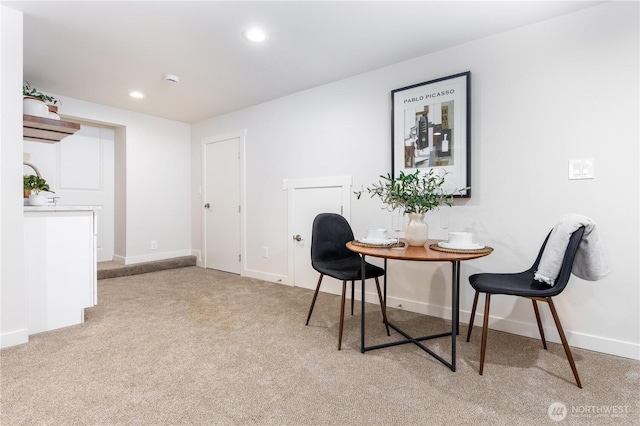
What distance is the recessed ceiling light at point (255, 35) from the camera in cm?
231

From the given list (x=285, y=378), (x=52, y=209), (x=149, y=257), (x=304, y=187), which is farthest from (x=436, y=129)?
(x=149, y=257)

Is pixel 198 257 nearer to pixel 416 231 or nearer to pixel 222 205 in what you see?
pixel 222 205

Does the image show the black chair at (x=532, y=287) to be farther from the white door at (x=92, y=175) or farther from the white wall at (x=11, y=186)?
the white door at (x=92, y=175)

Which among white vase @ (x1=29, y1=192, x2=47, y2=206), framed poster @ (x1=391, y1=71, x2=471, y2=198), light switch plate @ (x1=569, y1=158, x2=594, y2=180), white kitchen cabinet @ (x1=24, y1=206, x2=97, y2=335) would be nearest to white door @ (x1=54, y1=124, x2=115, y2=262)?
white vase @ (x1=29, y1=192, x2=47, y2=206)

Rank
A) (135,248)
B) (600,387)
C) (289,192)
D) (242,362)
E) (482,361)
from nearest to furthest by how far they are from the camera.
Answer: (600,387), (482,361), (242,362), (289,192), (135,248)

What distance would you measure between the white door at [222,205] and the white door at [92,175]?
50.0 inches

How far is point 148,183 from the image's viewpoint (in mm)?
4492

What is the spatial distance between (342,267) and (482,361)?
1021 millimetres

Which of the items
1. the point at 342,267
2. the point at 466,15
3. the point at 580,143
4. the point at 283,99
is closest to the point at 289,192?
the point at 283,99

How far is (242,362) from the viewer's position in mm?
1873

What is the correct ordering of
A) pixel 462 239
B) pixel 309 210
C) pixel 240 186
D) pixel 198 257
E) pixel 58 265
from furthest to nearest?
pixel 198 257
pixel 240 186
pixel 309 210
pixel 58 265
pixel 462 239

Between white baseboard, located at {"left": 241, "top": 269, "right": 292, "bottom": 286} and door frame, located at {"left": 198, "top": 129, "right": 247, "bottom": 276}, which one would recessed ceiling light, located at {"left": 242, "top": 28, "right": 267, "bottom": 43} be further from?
white baseboard, located at {"left": 241, "top": 269, "right": 292, "bottom": 286}

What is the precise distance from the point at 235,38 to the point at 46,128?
1.66 meters

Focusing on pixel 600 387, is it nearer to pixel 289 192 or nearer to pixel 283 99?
pixel 289 192
